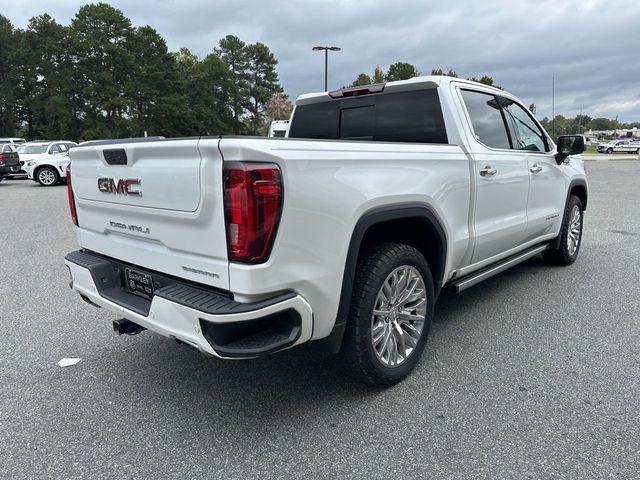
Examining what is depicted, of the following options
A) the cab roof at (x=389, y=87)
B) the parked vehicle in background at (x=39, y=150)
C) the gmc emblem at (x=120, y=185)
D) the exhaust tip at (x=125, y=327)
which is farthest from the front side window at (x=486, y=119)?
the parked vehicle in background at (x=39, y=150)

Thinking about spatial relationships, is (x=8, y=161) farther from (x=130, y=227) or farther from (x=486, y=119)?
(x=486, y=119)

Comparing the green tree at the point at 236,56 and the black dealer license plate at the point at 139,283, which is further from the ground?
the green tree at the point at 236,56

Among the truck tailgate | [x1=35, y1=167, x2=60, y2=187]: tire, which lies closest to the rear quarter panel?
the truck tailgate

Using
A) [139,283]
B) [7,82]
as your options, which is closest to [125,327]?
[139,283]

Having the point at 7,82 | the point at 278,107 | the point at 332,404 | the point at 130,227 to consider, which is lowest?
the point at 332,404

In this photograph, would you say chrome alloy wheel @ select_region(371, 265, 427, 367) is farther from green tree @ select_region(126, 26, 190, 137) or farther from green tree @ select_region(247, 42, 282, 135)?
green tree @ select_region(247, 42, 282, 135)

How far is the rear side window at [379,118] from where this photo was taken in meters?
3.59

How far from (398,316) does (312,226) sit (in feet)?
3.25

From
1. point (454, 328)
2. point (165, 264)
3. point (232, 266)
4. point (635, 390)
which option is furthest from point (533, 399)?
point (165, 264)

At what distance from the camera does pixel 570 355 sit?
3.30m

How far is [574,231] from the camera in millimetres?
5695

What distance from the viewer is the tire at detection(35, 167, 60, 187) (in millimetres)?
17781

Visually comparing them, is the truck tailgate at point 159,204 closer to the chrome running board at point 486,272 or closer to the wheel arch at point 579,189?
the chrome running board at point 486,272

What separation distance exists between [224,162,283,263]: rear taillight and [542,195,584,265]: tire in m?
4.33
